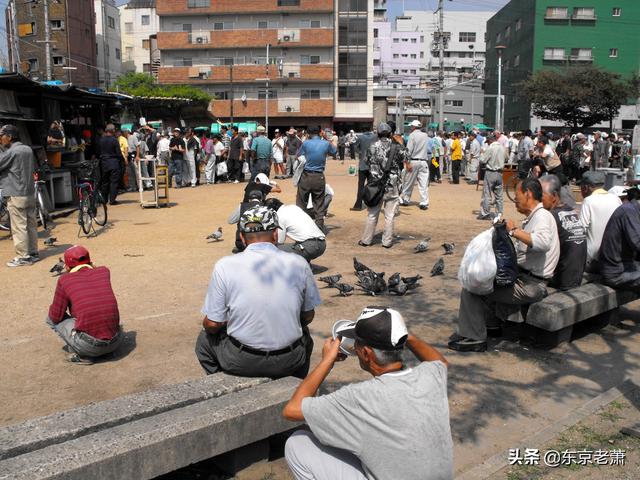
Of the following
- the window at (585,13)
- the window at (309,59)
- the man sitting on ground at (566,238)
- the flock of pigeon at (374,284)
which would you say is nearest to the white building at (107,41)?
the window at (309,59)

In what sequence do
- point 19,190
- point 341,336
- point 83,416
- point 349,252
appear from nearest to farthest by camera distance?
point 341,336 < point 83,416 < point 19,190 < point 349,252

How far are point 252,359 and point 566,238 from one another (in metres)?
3.32

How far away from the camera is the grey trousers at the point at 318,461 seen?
254 cm

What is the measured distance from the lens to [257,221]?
3.81 m

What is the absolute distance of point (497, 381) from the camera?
488 cm

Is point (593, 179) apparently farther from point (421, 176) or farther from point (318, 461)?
point (421, 176)

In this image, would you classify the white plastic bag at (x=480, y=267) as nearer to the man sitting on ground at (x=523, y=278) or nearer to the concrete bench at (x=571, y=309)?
the man sitting on ground at (x=523, y=278)

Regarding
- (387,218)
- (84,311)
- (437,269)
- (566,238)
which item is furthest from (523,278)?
(387,218)

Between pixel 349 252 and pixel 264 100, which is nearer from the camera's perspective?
pixel 349 252

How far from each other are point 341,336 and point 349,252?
7011 mm

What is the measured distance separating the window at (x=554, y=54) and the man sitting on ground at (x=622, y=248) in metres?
49.7

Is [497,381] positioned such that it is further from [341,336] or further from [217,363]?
[341,336]

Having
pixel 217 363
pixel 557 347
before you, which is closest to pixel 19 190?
pixel 217 363

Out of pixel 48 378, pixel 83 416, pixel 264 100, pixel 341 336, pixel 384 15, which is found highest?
pixel 384 15
